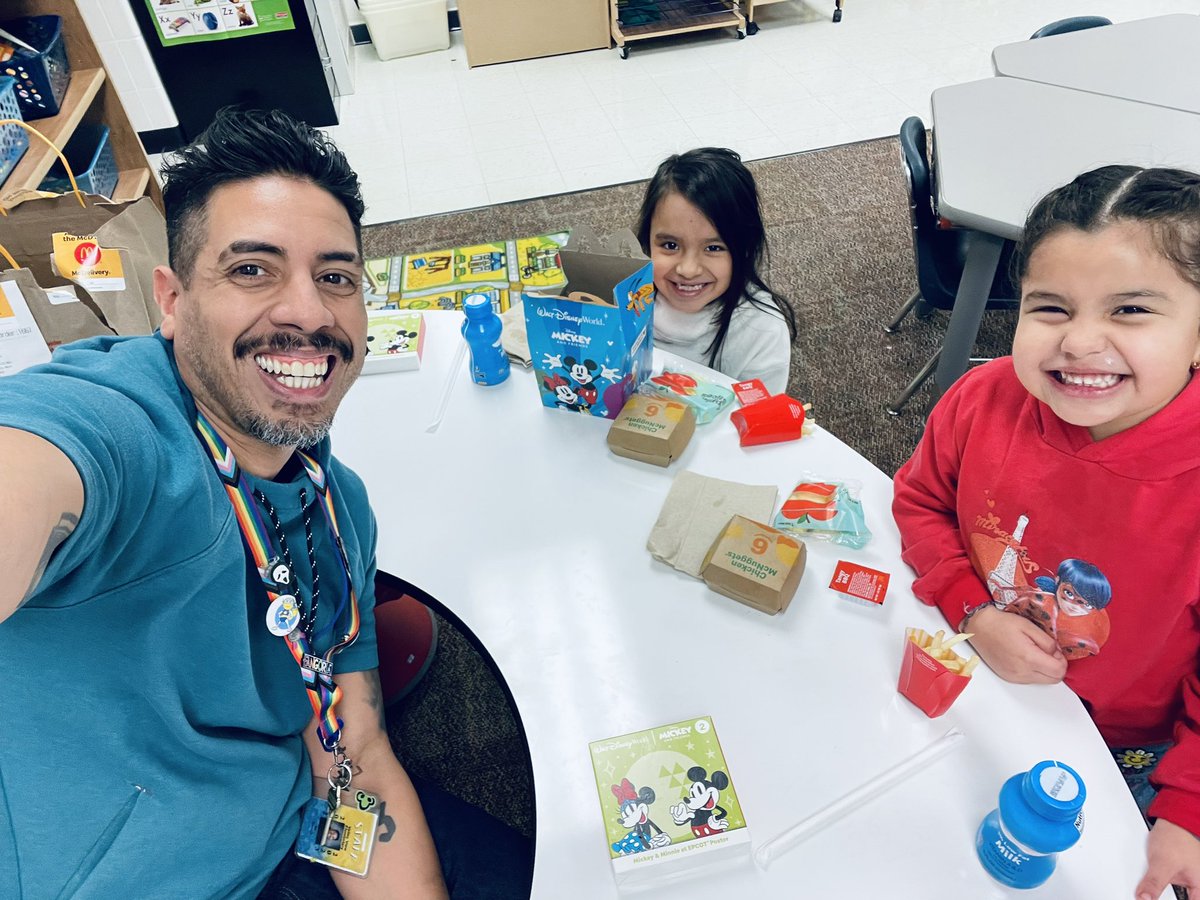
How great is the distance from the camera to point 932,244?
221 cm

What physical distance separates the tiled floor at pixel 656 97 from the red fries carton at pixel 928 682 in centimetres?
338

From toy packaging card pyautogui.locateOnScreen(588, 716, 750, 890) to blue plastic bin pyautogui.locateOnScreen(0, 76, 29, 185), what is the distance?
2.43m

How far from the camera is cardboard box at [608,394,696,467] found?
1.34 metres

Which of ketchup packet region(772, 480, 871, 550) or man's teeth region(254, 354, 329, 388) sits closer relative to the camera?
man's teeth region(254, 354, 329, 388)

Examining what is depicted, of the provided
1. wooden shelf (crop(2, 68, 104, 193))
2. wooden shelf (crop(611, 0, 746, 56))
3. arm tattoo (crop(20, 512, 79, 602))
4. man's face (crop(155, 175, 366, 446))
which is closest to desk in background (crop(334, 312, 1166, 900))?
man's face (crop(155, 175, 366, 446))

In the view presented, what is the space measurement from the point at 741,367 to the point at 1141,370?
995mm

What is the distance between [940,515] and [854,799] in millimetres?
494

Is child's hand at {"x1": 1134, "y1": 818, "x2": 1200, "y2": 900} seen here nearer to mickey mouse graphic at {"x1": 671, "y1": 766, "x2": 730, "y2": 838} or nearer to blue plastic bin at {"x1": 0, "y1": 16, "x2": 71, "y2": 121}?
mickey mouse graphic at {"x1": 671, "y1": 766, "x2": 730, "y2": 838}

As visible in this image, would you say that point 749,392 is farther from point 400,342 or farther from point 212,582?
point 212,582

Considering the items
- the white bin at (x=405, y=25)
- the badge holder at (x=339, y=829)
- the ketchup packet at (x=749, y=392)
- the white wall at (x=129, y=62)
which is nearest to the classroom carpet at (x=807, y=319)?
the badge holder at (x=339, y=829)

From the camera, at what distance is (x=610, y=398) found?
1438mm

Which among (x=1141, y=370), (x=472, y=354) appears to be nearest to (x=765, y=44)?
(x=472, y=354)

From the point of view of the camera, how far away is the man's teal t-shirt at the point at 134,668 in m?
0.76

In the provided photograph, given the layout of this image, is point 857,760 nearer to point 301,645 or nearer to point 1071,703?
point 1071,703
